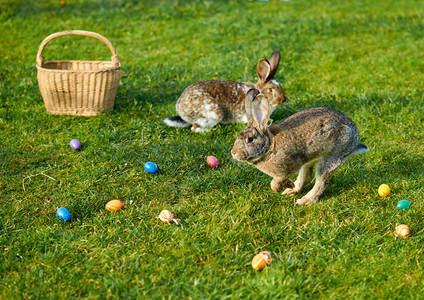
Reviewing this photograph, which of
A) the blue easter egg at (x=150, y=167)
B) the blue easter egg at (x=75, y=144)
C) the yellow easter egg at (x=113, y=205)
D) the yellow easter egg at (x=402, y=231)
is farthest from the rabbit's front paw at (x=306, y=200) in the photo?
the blue easter egg at (x=75, y=144)

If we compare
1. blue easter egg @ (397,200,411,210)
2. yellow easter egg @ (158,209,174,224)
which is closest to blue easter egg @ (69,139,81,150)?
yellow easter egg @ (158,209,174,224)

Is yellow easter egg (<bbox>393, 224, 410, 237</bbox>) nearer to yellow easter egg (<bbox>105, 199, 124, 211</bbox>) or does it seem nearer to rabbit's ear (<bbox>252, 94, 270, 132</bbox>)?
rabbit's ear (<bbox>252, 94, 270, 132</bbox>)

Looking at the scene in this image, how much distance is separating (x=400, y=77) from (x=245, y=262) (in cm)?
506

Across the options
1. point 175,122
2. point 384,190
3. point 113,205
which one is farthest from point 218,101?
point 384,190

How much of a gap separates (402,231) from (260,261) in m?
1.15

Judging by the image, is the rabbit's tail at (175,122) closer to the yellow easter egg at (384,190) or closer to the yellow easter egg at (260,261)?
the yellow easter egg at (384,190)

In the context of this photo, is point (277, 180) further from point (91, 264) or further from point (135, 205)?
point (91, 264)

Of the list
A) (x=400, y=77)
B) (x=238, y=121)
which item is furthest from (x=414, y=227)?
(x=400, y=77)

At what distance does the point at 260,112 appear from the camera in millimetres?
3490

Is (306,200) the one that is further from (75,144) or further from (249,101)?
(75,144)

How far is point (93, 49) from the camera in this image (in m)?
8.28

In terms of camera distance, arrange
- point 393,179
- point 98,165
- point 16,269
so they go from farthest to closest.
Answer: point 98,165 < point 393,179 < point 16,269

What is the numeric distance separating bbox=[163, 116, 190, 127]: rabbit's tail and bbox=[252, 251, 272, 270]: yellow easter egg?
2592 millimetres

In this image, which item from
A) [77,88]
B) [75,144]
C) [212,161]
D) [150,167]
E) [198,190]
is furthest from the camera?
[77,88]
